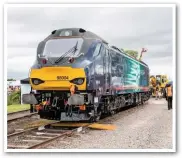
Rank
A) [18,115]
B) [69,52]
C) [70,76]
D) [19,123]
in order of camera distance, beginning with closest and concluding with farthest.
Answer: [70,76]
[69,52]
[19,123]
[18,115]

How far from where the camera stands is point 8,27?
31.2 feet

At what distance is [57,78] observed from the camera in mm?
9906

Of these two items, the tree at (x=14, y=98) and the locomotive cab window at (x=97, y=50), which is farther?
the locomotive cab window at (x=97, y=50)

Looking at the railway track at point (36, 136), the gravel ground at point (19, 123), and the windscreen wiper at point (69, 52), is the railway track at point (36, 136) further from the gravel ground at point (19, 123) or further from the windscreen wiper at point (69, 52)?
the windscreen wiper at point (69, 52)

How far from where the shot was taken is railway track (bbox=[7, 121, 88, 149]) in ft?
29.3

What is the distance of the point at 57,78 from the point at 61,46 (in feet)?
2.34

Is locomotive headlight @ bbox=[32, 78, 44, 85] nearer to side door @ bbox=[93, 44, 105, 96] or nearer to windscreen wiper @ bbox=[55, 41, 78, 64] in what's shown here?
windscreen wiper @ bbox=[55, 41, 78, 64]

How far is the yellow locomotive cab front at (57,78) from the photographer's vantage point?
980 centimetres

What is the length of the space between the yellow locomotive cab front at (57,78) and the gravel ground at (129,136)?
1087 mm

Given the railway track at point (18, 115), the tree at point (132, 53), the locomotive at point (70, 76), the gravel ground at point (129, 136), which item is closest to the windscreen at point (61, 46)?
the locomotive at point (70, 76)

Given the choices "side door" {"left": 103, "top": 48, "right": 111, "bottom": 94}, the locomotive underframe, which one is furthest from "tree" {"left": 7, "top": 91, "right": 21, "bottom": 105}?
"side door" {"left": 103, "top": 48, "right": 111, "bottom": 94}

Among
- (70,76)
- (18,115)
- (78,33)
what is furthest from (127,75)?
(70,76)

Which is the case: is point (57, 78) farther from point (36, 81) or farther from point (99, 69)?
point (99, 69)

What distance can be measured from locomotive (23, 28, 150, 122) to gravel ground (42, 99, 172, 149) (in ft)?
2.23
